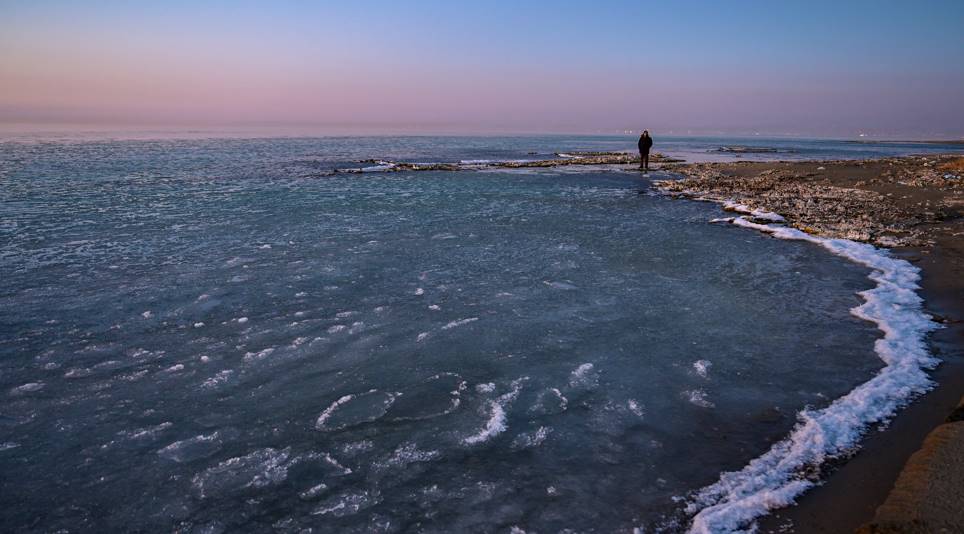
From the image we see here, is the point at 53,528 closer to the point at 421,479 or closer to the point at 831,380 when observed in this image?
the point at 421,479

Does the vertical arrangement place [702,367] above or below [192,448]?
above

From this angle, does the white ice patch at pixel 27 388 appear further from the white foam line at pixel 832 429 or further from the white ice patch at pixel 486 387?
the white foam line at pixel 832 429

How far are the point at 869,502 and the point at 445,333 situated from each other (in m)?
6.02

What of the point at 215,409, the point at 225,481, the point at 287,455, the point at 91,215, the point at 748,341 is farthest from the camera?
the point at 91,215

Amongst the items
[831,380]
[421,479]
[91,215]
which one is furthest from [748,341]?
[91,215]

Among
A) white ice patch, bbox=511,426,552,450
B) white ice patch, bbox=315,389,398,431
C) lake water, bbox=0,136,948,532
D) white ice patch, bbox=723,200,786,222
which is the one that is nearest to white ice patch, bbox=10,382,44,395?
lake water, bbox=0,136,948,532

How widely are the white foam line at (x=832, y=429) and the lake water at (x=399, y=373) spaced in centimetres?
19

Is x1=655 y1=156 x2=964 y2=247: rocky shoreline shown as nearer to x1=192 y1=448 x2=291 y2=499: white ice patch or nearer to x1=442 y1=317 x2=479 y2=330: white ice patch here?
x1=442 y1=317 x2=479 y2=330: white ice patch

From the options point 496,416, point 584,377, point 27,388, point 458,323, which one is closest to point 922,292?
point 584,377

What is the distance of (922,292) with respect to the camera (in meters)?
11.3

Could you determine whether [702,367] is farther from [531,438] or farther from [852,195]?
[852,195]

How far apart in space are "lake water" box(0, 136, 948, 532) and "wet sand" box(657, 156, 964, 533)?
0.84m

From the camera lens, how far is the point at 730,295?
37.0ft

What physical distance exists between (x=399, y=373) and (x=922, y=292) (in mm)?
11088
